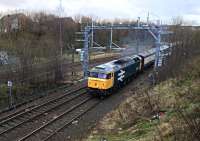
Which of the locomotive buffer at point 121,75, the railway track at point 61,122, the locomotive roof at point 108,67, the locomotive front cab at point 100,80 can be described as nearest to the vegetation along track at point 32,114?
the railway track at point 61,122

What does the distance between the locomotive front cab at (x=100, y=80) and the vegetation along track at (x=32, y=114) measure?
1649 mm

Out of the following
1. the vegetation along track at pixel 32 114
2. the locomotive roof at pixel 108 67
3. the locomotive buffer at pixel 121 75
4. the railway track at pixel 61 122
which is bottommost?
the railway track at pixel 61 122

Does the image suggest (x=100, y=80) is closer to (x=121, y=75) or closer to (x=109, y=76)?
(x=109, y=76)

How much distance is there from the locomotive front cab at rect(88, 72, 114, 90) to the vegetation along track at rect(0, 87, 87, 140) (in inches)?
64.9

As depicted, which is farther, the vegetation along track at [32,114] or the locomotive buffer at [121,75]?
the locomotive buffer at [121,75]

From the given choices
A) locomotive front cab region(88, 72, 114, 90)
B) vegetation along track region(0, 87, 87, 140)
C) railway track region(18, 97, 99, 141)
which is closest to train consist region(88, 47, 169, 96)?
locomotive front cab region(88, 72, 114, 90)

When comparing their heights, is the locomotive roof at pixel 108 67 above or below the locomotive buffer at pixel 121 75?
above

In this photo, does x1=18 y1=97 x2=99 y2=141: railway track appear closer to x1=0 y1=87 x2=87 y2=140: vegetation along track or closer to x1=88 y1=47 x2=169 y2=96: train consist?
x1=0 y1=87 x2=87 y2=140: vegetation along track

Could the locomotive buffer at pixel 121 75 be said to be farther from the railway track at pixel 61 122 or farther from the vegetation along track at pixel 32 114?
the railway track at pixel 61 122

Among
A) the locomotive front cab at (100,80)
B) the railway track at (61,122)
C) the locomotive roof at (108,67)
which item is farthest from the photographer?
the locomotive roof at (108,67)

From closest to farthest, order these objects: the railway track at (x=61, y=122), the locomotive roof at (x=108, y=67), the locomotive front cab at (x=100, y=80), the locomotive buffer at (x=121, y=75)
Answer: the railway track at (x=61, y=122)
the locomotive front cab at (x=100, y=80)
the locomotive roof at (x=108, y=67)
the locomotive buffer at (x=121, y=75)

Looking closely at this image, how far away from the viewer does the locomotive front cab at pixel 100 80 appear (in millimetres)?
25234

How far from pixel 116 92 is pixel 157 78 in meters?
4.38

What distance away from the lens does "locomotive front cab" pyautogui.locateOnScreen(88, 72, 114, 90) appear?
25.2 meters
